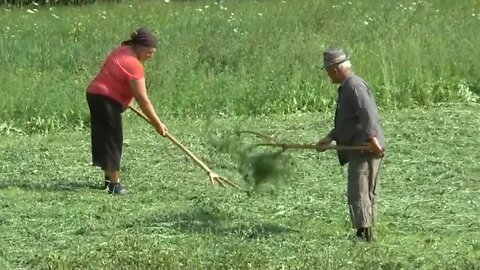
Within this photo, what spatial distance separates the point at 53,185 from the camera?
28.8 feet

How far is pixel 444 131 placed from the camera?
1053cm

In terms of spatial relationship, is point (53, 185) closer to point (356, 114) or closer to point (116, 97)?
point (116, 97)

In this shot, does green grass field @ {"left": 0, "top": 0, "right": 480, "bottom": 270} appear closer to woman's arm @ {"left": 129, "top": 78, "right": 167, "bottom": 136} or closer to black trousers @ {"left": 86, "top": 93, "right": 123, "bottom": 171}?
black trousers @ {"left": 86, "top": 93, "right": 123, "bottom": 171}

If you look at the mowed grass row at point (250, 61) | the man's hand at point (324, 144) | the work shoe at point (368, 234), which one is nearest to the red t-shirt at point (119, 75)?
the man's hand at point (324, 144)

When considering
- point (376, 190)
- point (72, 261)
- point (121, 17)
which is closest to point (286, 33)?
point (121, 17)

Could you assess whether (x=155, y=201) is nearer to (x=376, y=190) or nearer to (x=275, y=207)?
(x=275, y=207)

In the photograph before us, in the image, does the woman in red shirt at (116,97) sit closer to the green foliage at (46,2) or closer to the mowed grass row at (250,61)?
the mowed grass row at (250,61)

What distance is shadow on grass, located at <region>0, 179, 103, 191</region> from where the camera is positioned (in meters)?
8.66

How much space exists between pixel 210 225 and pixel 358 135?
122 centimetres

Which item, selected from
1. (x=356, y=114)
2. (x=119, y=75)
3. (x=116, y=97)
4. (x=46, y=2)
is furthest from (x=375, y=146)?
(x=46, y=2)

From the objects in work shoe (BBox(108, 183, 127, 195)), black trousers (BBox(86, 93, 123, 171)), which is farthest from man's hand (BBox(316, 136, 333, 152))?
black trousers (BBox(86, 93, 123, 171))

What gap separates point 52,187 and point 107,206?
1.02 m

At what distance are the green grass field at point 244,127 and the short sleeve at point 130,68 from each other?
939 millimetres

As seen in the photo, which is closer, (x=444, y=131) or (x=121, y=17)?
(x=444, y=131)
